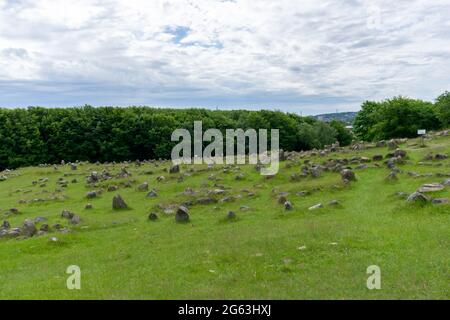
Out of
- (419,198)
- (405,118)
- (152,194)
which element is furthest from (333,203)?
(405,118)

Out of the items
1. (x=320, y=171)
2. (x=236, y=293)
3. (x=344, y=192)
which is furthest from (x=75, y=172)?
(x=236, y=293)

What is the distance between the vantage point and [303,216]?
22.5 metres

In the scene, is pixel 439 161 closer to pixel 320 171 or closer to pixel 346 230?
pixel 320 171

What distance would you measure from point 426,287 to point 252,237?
7.80 meters

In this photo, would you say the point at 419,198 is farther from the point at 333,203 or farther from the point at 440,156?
the point at 440,156

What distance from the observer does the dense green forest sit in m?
84.7

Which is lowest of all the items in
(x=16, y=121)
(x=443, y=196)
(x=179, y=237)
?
(x=179, y=237)

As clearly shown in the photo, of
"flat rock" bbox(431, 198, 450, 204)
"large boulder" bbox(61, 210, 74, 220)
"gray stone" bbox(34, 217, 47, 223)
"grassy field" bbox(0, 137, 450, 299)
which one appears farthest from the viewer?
"large boulder" bbox(61, 210, 74, 220)

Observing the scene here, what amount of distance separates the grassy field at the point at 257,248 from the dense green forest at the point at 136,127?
189ft

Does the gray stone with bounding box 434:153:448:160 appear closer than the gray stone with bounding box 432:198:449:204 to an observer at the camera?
No

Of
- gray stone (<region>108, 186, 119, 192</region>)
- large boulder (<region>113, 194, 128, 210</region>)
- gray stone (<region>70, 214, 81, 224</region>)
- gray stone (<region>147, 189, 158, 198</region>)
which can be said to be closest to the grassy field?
gray stone (<region>70, 214, 81, 224</region>)

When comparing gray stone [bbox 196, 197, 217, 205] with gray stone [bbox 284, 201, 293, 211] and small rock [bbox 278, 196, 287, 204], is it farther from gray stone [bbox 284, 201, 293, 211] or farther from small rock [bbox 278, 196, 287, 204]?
gray stone [bbox 284, 201, 293, 211]

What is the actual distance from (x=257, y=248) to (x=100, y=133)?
81941 millimetres

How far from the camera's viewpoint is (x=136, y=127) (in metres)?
95.6
